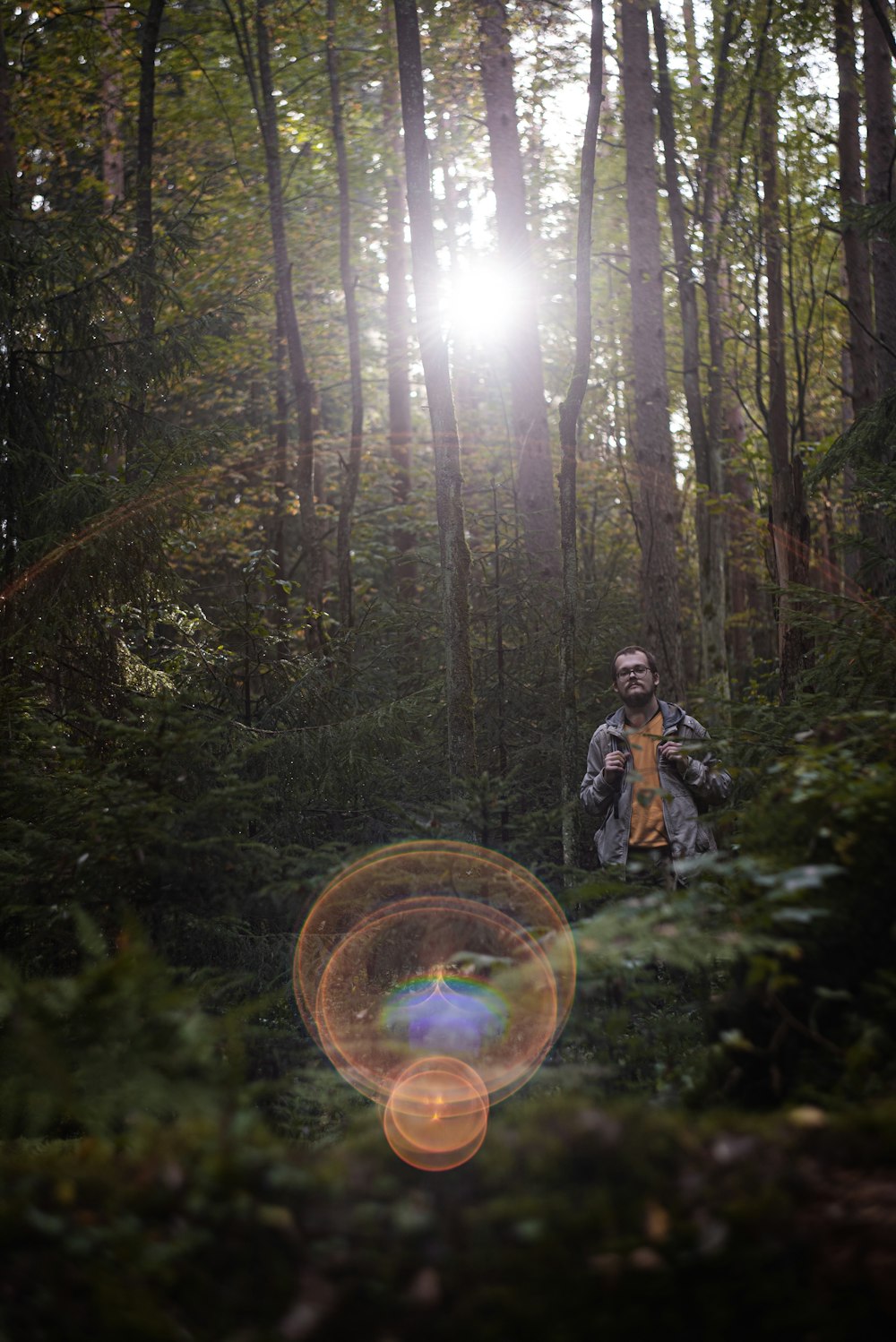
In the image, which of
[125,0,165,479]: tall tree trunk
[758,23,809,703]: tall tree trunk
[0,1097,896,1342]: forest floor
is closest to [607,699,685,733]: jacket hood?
[758,23,809,703]: tall tree trunk

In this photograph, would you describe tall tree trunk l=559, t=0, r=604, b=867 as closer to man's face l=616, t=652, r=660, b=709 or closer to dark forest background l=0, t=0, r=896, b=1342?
dark forest background l=0, t=0, r=896, b=1342

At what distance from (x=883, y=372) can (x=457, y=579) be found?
628 cm

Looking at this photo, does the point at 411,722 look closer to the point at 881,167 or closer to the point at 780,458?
the point at 780,458

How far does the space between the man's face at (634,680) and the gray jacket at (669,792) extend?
0.42 feet

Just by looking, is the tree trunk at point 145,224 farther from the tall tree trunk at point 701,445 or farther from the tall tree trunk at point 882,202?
the tall tree trunk at point 882,202

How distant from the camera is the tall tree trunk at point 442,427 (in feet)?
22.2

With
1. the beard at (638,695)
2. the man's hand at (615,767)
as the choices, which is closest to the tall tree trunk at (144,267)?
the beard at (638,695)

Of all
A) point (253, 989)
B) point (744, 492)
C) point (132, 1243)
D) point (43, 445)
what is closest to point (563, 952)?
point (132, 1243)

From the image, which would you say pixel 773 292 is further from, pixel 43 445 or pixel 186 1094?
pixel 186 1094

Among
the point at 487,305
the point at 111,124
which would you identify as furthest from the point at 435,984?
the point at 111,124

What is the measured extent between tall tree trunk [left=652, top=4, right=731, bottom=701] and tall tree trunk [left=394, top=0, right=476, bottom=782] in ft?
17.3

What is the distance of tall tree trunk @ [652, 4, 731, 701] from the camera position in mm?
12086

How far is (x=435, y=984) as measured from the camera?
502cm

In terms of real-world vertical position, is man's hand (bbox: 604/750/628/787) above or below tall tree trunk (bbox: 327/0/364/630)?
below
